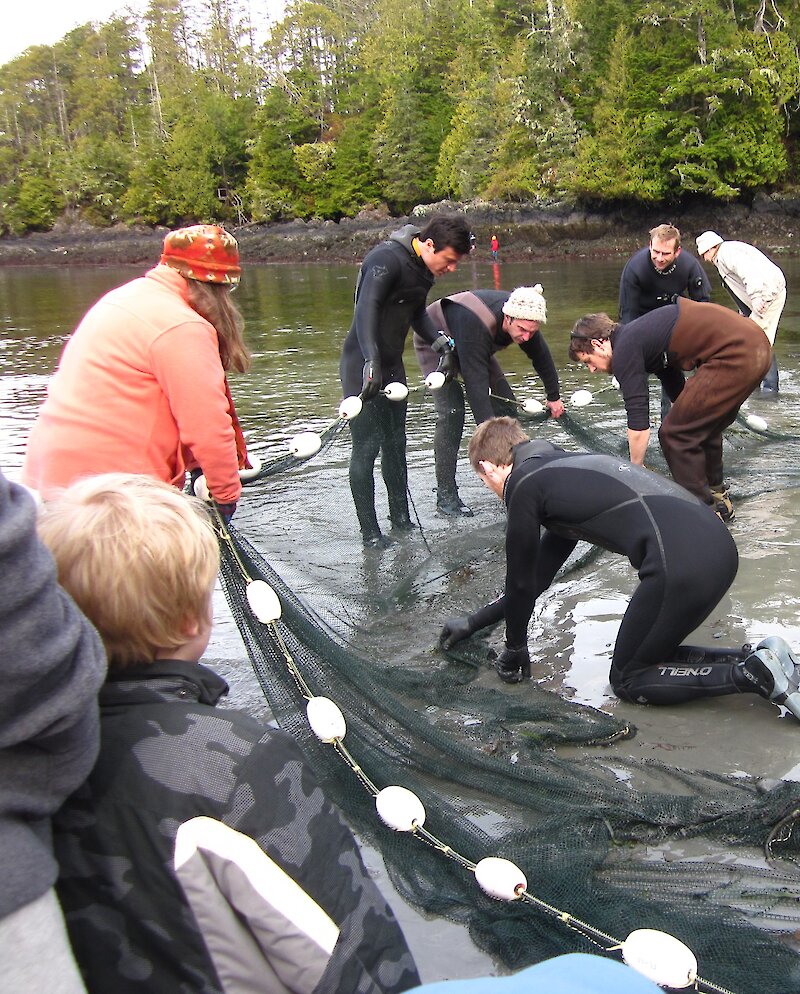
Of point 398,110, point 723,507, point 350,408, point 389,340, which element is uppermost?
point 398,110

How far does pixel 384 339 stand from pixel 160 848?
15.5ft

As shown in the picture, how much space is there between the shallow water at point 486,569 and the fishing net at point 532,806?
0.43 feet

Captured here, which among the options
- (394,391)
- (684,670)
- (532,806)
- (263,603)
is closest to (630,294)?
(394,391)

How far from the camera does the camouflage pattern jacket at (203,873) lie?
4.29 ft

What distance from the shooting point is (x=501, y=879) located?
7.75 feet

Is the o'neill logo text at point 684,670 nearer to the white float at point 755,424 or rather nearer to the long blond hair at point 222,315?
the long blond hair at point 222,315

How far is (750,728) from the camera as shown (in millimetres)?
3412

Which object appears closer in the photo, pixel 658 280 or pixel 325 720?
pixel 325 720

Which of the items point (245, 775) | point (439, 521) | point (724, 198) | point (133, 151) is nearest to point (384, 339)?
point (439, 521)

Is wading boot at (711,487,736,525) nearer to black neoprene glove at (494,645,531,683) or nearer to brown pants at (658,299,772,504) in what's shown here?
brown pants at (658,299,772,504)

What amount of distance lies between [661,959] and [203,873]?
3.99 feet

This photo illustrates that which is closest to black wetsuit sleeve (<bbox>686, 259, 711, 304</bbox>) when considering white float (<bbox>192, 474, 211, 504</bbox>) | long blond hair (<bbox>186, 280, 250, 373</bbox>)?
long blond hair (<bbox>186, 280, 250, 373</bbox>)

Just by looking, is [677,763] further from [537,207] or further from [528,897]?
[537,207]

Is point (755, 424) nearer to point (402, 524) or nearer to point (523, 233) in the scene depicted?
point (402, 524)
